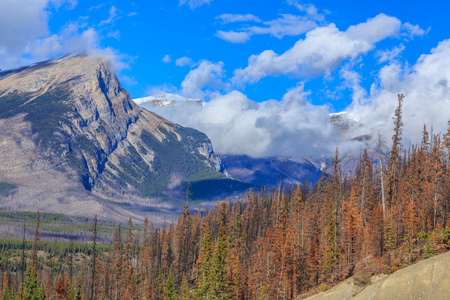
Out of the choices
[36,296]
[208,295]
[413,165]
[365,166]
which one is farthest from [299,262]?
[36,296]

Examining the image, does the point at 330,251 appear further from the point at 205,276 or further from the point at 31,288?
the point at 31,288

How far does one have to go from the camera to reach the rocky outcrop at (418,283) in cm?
3675

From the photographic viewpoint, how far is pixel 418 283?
3862 centimetres

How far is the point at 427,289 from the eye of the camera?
1476 inches

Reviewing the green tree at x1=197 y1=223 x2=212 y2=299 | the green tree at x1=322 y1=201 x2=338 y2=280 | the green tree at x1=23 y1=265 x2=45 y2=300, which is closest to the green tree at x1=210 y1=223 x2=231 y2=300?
the green tree at x1=197 y1=223 x2=212 y2=299

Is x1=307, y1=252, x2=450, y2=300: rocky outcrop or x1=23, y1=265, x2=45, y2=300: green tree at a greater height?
x1=307, y1=252, x2=450, y2=300: rocky outcrop

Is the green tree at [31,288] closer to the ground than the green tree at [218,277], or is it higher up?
closer to the ground

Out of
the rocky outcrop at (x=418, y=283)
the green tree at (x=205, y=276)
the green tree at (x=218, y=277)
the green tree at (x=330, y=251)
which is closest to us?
the rocky outcrop at (x=418, y=283)

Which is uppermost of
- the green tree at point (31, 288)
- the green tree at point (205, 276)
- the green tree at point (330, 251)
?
the green tree at point (330, 251)

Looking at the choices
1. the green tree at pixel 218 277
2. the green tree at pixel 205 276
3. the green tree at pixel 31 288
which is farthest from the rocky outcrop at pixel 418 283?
the green tree at pixel 31 288

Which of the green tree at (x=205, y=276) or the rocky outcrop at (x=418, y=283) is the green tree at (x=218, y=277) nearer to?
the green tree at (x=205, y=276)

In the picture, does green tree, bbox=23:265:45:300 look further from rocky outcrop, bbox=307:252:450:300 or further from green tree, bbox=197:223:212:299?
rocky outcrop, bbox=307:252:450:300

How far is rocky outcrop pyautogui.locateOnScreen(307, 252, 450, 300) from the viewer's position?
1447 inches

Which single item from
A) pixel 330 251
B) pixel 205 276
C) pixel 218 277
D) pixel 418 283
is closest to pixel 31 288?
pixel 205 276
